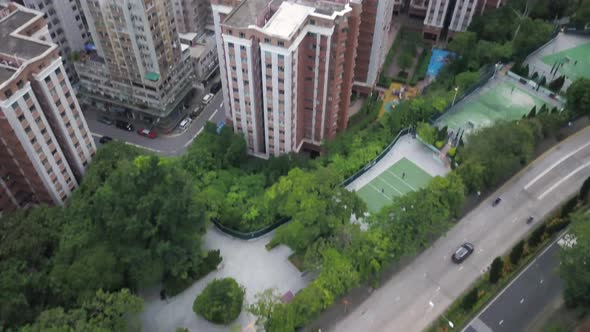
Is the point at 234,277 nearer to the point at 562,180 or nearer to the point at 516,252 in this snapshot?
the point at 516,252

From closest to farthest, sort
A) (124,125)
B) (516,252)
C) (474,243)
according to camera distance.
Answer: (516,252), (474,243), (124,125)

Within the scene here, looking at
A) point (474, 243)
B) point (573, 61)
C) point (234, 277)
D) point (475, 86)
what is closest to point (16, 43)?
point (234, 277)

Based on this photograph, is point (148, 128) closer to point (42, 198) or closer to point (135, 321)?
point (42, 198)

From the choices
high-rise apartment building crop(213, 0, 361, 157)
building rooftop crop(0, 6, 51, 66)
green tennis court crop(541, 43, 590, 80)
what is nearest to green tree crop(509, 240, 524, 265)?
high-rise apartment building crop(213, 0, 361, 157)

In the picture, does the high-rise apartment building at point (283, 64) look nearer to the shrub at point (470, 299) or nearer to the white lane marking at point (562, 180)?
the white lane marking at point (562, 180)

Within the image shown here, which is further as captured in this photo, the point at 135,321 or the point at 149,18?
the point at 149,18

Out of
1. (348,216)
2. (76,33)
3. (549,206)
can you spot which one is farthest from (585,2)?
(76,33)

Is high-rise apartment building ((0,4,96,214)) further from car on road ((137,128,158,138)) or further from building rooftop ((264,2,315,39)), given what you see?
building rooftop ((264,2,315,39))
